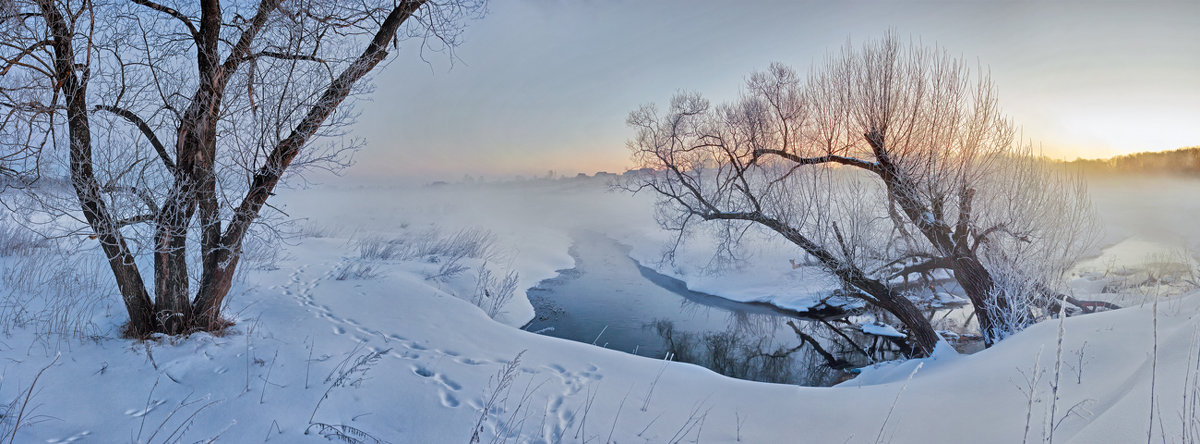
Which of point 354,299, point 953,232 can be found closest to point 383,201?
point 354,299

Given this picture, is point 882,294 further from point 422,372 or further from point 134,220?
point 134,220

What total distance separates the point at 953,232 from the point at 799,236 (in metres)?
2.32

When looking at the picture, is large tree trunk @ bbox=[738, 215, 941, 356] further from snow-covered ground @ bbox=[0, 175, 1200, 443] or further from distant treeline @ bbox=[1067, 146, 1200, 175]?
distant treeline @ bbox=[1067, 146, 1200, 175]

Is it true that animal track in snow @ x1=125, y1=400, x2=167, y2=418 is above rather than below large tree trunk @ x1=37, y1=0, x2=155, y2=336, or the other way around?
below

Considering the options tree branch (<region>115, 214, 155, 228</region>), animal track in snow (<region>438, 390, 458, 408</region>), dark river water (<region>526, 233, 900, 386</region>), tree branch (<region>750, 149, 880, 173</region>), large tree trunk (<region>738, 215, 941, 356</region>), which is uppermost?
tree branch (<region>750, 149, 880, 173</region>)

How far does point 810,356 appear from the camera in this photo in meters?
8.40

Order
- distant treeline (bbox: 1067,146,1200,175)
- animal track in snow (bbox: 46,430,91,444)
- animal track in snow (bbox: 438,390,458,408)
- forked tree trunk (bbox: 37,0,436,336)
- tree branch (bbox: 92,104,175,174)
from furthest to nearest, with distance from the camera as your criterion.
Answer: distant treeline (bbox: 1067,146,1200,175) < tree branch (bbox: 92,104,175,174) < forked tree trunk (bbox: 37,0,436,336) < animal track in snow (bbox: 438,390,458,408) < animal track in snow (bbox: 46,430,91,444)

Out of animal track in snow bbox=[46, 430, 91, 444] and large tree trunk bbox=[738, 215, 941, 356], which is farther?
large tree trunk bbox=[738, 215, 941, 356]

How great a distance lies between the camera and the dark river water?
26.1 ft

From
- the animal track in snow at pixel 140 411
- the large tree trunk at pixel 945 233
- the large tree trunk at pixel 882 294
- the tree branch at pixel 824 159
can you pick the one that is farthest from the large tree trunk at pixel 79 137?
the large tree trunk at pixel 945 233

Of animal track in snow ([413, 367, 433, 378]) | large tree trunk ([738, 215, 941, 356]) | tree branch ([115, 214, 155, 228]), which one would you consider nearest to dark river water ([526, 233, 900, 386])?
large tree trunk ([738, 215, 941, 356])

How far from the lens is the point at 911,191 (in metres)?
7.50

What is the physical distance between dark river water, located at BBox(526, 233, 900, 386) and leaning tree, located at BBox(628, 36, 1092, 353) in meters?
1.49

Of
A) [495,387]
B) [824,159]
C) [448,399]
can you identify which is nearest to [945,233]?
[824,159]
